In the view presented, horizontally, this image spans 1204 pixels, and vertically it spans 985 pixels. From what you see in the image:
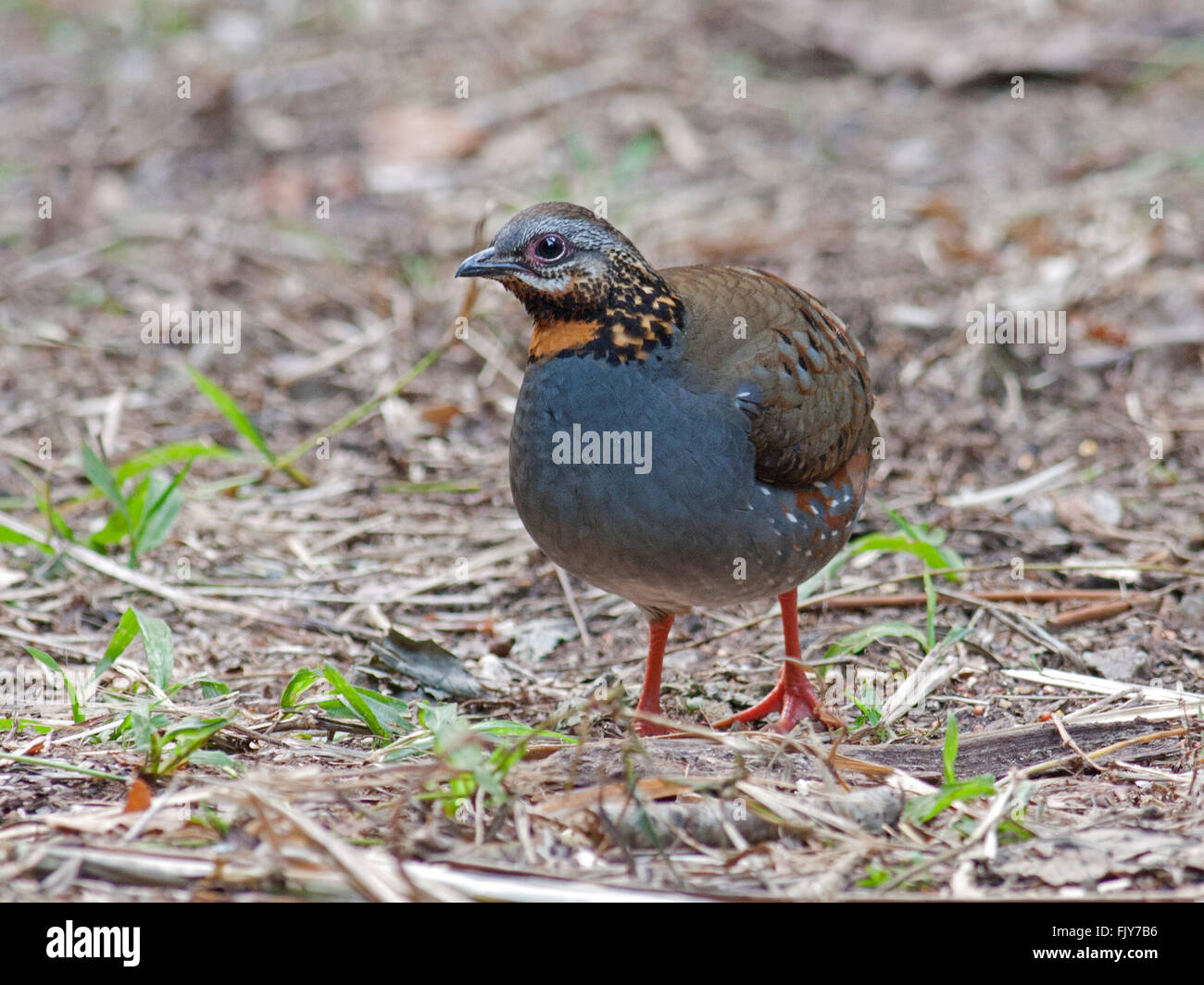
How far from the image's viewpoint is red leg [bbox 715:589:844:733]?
455 cm

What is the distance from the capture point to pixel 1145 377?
22.6 feet

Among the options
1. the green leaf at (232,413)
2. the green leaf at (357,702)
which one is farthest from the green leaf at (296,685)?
the green leaf at (232,413)

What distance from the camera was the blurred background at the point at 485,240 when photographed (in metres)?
5.70

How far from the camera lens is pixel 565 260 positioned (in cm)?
412

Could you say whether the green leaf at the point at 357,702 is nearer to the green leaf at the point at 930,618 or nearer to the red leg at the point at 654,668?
the red leg at the point at 654,668

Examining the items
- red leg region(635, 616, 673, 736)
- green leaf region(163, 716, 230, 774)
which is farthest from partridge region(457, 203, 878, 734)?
green leaf region(163, 716, 230, 774)

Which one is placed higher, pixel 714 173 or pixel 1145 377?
pixel 714 173

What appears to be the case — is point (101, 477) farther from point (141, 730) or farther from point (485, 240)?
point (485, 240)

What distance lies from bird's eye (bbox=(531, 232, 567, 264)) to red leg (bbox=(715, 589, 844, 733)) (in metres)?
1.38

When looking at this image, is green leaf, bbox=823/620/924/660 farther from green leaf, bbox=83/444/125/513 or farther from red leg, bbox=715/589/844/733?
green leaf, bbox=83/444/125/513

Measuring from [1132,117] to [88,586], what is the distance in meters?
7.60

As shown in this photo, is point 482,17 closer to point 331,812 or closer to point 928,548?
point 928,548
